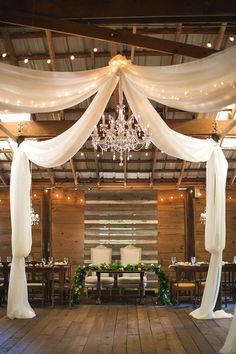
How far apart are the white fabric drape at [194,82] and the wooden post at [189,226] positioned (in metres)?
7.65

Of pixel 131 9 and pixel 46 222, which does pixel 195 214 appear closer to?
pixel 46 222

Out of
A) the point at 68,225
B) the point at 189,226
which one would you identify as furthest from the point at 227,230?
the point at 68,225

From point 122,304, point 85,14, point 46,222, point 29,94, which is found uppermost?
point 85,14

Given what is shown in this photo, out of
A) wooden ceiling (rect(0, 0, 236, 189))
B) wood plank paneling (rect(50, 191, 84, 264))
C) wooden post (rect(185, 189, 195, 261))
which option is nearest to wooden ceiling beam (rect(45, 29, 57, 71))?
wooden ceiling (rect(0, 0, 236, 189))

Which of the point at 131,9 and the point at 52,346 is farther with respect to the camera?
the point at 52,346

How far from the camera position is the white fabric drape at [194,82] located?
4035 millimetres

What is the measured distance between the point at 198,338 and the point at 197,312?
65.2 inches

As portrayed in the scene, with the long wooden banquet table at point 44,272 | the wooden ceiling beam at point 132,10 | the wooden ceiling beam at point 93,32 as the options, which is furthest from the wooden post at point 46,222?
the wooden ceiling beam at point 132,10

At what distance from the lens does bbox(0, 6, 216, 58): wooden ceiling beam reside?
416 centimetres

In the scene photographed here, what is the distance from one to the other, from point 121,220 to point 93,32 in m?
8.22

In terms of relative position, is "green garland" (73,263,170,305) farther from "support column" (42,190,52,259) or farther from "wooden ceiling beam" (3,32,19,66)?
"wooden ceiling beam" (3,32,19,66)

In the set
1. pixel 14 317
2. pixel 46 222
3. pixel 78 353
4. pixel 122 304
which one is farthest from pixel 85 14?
pixel 46 222

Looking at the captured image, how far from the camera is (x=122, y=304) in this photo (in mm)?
9383

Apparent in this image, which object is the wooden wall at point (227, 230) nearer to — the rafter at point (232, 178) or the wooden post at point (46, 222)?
the rafter at point (232, 178)
